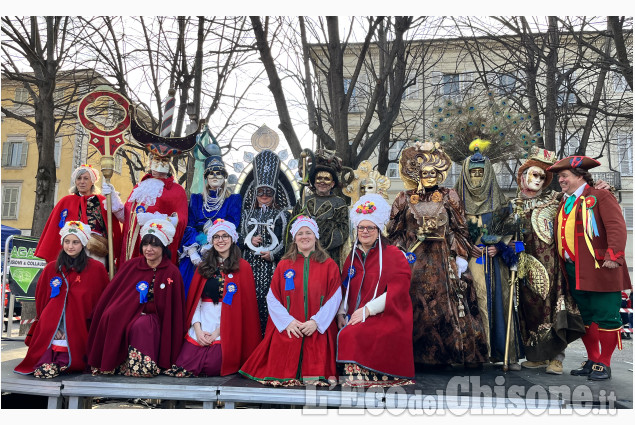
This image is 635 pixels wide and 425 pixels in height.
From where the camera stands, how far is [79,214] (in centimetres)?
595

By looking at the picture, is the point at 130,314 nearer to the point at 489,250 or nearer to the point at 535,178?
the point at 489,250

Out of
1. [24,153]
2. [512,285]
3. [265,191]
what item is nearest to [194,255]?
[265,191]

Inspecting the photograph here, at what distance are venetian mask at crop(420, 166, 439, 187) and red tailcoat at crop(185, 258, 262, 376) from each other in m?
2.16

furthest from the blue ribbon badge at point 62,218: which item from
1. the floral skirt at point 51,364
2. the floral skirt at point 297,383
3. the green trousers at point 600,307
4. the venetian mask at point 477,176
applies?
the green trousers at point 600,307

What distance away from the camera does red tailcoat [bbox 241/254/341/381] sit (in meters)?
4.58

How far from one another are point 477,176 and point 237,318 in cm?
310

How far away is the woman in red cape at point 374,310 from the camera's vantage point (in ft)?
14.8

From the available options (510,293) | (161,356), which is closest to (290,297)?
(161,356)

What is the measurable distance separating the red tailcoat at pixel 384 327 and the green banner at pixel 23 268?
5.70 meters

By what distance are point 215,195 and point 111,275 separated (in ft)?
4.84

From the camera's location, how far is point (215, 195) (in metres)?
6.20

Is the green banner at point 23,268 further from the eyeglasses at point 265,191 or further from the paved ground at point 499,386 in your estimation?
the eyeglasses at point 265,191

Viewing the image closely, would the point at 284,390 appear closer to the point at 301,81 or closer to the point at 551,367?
the point at 551,367

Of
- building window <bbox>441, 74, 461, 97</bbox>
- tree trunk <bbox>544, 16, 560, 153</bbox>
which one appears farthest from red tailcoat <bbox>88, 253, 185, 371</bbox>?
tree trunk <bbox>544, 16, 560, 153</bbox>
